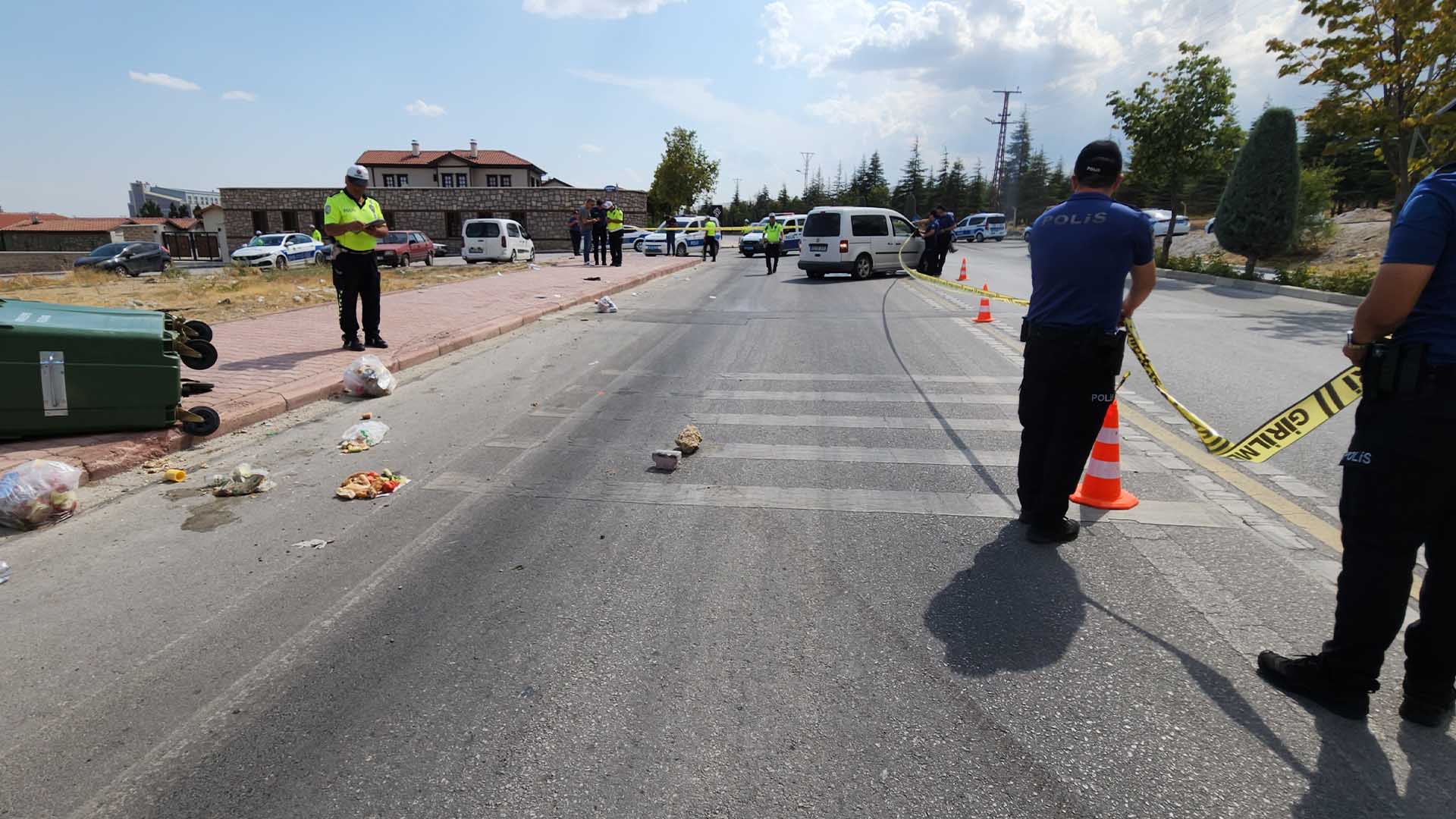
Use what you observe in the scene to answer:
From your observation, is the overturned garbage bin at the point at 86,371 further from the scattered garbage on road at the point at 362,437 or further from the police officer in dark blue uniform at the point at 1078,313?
the police officer in dark blue uniform at the point at 1078,313

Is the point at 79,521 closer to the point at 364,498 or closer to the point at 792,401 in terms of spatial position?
the point at 364,498

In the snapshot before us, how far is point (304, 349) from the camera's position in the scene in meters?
9.31

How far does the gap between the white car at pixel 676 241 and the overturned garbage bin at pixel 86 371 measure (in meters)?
30.1

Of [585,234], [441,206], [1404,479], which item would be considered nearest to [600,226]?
[585,234]

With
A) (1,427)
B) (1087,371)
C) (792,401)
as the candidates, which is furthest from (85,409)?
(1087,371)

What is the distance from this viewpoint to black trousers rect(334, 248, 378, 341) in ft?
29.1

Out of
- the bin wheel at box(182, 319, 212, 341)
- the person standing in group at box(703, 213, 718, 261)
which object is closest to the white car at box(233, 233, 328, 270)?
the person standing in group at box(703, 213, 718, 261)

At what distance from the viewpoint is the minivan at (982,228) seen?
54981mm

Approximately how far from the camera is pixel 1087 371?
4008mm

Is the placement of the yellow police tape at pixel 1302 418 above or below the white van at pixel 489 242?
below

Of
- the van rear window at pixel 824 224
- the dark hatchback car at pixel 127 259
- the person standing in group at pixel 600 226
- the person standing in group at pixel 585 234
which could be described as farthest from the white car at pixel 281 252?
the van rear window at pixel 824 224

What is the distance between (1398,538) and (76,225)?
332 feet

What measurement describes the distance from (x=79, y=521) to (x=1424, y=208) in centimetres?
659

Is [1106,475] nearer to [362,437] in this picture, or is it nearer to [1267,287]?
[362,437]
